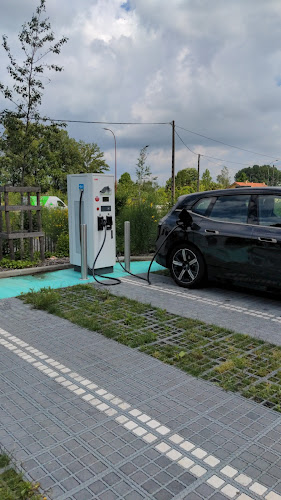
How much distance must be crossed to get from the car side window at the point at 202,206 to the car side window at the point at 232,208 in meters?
0.12

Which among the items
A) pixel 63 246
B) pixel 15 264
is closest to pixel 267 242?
pixel 15 264

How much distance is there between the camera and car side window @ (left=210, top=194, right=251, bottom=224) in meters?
5.84

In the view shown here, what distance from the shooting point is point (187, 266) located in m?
6.49

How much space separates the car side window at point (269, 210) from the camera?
554 centimetres

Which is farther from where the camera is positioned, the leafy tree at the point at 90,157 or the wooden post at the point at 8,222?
the leafy tree at the point at 90,157

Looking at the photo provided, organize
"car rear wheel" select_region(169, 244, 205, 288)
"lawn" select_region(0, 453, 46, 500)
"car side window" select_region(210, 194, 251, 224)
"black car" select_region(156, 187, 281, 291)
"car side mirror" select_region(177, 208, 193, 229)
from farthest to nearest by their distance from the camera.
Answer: "car side mirror" select_region(177, 208, 193, 229) < "car rear wheel" select_region(169, 244, 205, 288) < "car side window" select_region(210, 194, 251, 224) < "black car" select_region(156, 187, 281, 291) < "lawn" select_region(0, 453, 46, 500)

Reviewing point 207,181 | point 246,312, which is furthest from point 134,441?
point 207,181

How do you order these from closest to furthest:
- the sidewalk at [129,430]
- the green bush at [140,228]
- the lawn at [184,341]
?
the sidewalk at [129,430]
the lawn at [184,341]
the green bush at [140,228]

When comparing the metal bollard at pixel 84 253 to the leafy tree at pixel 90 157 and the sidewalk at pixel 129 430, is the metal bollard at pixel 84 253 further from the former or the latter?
the leafy tree at pixel 90 157

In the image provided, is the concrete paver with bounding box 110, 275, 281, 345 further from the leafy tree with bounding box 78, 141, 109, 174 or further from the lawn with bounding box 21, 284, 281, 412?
the leafy tree with bounding box 78, 141, 109, 174

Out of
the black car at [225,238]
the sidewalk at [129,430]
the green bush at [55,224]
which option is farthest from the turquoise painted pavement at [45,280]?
the sidewalk at [129,430]

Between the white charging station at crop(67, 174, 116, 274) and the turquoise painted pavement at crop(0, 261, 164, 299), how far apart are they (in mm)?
296

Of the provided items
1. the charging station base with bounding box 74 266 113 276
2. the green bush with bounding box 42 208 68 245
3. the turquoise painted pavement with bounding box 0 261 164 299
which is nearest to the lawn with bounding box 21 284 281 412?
the turquoise painted pavement with bounding box 0 261 164 299

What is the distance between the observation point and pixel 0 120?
829 cm
